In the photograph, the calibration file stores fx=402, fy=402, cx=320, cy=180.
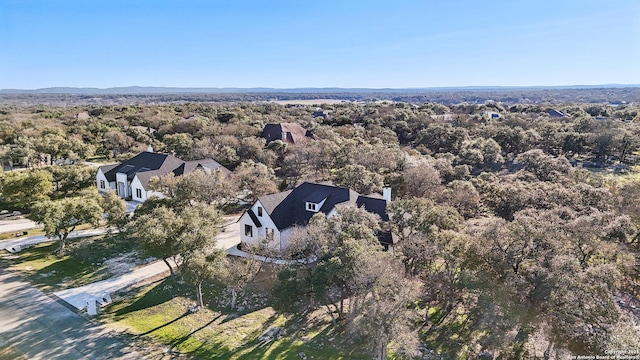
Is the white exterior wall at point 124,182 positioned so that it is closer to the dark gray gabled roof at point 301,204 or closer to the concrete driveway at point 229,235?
the concrete driveway at point 229,235

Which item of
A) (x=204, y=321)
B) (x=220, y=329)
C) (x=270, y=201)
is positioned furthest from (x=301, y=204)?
(x=220, y=329)

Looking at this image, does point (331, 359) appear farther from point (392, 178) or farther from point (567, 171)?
point (567, 171)

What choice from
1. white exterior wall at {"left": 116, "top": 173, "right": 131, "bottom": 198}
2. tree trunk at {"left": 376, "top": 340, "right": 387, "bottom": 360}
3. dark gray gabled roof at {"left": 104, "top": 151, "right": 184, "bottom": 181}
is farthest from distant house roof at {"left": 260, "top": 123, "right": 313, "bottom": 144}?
tree trunk at {"left": 376, "top": 340, "right": 387, "bottom": 360}

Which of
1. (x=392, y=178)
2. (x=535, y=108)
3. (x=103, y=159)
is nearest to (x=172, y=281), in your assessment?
(x=392, y=178)

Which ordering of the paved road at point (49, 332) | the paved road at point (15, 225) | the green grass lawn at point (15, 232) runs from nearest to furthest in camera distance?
1. the paved road at point (49, 332)
2. the green grass lawn at point (15, 232)
3. the paved road at point (15, 225)

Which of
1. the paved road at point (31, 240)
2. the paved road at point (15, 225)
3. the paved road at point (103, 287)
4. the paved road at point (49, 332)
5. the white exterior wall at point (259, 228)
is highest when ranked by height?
the white exterior wall at point (259, 228)

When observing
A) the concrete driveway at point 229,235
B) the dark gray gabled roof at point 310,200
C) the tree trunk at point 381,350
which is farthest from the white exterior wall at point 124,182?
the tree trunk at point 381,350

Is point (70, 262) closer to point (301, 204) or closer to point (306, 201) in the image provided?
point (301, 204)

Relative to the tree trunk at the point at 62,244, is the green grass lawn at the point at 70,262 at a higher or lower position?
lower
